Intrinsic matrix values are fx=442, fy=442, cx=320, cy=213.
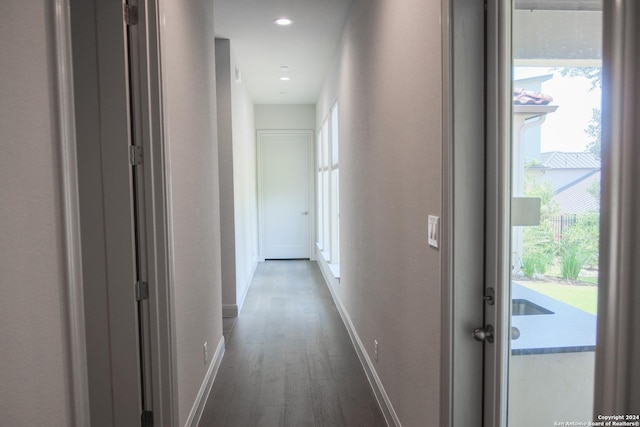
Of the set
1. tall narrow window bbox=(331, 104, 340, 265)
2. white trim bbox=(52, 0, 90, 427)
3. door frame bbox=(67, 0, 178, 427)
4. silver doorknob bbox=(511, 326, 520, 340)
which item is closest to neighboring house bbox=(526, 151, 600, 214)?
silver doorknob bbox=(511, 326, 520, 340)

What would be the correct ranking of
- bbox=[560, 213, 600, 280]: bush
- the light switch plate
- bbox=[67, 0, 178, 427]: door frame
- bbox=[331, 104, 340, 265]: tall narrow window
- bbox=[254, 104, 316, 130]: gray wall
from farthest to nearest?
1. bbox=[254, 104, 316, 130]: gray wall
2. bbox=[331, 104, 340, 265]: tall narrow window
3. bbox=[67, 0, 178, 427]: door frame
4. the light switch plate
5. bbox=[560, 213, 600, 280]: bush

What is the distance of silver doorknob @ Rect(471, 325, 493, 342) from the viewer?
1.49m

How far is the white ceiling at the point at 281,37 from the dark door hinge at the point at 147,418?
118 inches

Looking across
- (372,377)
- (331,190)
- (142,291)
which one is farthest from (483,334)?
(331,190)

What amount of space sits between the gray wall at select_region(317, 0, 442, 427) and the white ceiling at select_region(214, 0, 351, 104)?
446 mm

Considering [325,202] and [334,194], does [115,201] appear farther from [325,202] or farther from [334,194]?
[325,202]

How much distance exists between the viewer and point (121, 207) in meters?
1.89

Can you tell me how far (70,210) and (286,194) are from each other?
24.0 ft

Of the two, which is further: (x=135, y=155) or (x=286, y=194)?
(x=286, y=194)

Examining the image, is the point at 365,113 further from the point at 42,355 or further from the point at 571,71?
the point at 42,355

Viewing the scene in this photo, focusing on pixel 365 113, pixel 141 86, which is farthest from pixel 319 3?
pixel 141 86

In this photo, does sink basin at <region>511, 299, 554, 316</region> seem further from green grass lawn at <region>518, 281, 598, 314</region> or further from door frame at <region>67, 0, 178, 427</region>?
door frame at <region>67, 0, 178, 427</region>

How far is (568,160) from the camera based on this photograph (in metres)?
1.12

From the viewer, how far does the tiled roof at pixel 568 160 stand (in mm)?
997
